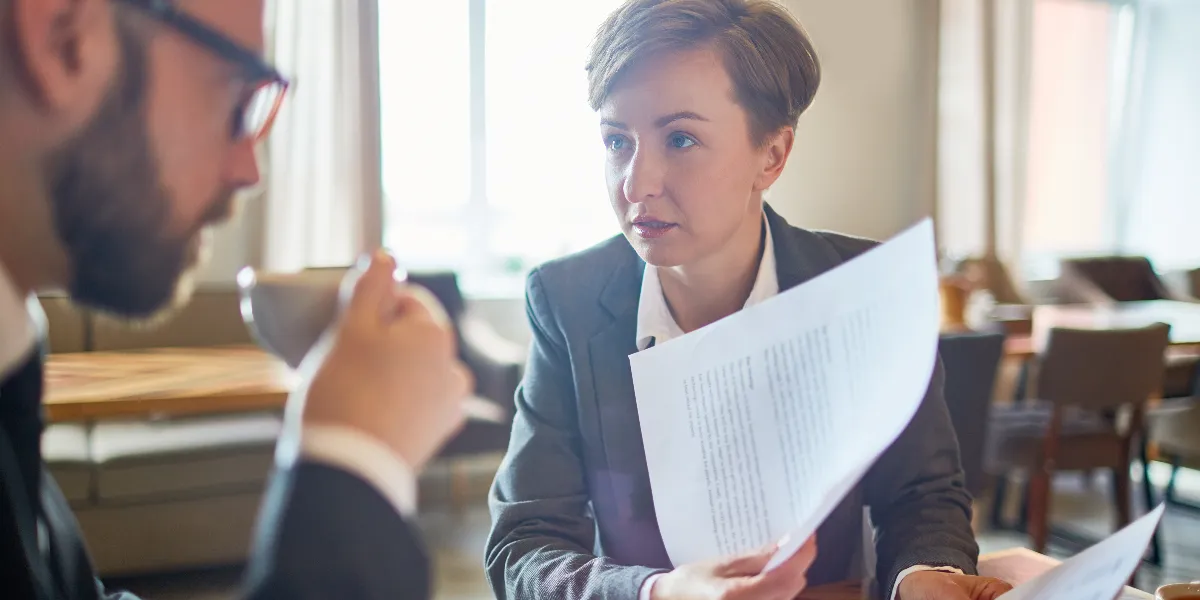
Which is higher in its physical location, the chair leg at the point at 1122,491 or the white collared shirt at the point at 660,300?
the white collared shirt at the point at 660,300

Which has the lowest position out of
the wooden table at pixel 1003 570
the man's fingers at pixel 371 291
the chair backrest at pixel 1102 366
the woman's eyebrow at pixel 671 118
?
the chair backrest at pixel 1102 366

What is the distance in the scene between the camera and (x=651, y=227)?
1.89 ft

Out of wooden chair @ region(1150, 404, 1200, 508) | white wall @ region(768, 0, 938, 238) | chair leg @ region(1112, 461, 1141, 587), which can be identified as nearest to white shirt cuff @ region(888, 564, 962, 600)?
white wall @ region(768, 0, 938, 238)

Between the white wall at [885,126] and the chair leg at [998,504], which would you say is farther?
the chair leg at [998,504]

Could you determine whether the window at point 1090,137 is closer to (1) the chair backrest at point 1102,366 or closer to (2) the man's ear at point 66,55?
(1) the chair backrest at point 1102,366

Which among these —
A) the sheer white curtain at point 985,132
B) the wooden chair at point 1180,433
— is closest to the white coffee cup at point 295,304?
the wooden chair at point 1180,433

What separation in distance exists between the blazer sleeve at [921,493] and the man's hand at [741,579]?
0.68 ft

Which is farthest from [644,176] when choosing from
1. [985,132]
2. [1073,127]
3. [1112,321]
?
[1073,127]

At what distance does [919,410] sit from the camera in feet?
2.25

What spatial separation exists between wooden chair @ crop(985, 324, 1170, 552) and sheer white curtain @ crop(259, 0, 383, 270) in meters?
2.02

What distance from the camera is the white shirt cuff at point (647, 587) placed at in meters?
0.53

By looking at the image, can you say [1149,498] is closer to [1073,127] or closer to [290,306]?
[1073,127]

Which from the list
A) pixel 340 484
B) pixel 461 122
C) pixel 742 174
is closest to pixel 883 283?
pixel 742 174

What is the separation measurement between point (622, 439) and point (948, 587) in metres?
0.25
